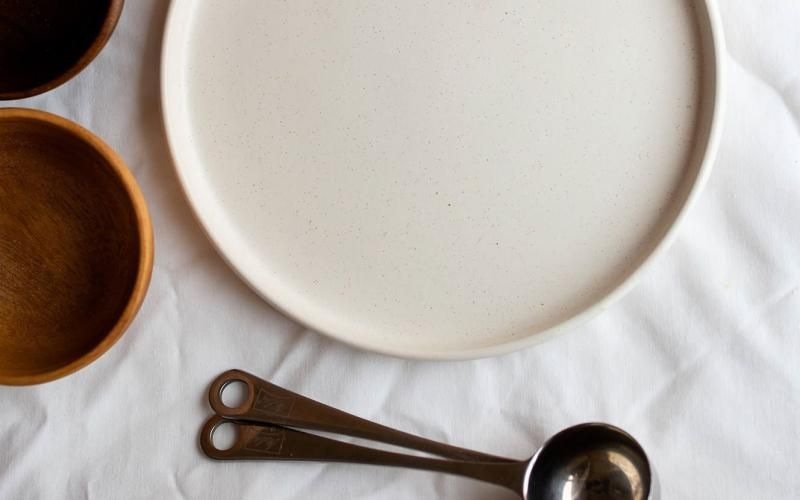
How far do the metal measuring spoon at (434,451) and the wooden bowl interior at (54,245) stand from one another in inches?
5.2

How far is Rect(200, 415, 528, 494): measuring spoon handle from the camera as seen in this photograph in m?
0.63

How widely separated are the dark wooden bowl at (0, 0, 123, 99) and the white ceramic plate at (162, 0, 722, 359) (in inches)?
3.5

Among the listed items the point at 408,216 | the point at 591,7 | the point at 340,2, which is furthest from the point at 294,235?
the point at 591,7

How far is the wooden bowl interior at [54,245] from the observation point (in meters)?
0.67

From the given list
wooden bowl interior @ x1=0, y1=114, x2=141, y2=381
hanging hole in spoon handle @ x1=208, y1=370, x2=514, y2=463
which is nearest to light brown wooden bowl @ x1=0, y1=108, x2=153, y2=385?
wooden bowl interior @ x1=0, y1=114, x2=141, y2=381

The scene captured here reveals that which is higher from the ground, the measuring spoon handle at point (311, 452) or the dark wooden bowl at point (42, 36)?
the dark wooden bowl at point (42, 36)

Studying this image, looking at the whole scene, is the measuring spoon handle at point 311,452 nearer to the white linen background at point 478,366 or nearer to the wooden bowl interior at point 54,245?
the white linen background at point 478,366

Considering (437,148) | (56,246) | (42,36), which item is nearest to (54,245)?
(56,246)

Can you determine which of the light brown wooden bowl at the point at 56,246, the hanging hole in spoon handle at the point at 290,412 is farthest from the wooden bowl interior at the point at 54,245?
the hanging hole in spoon handle at the point at 290,412

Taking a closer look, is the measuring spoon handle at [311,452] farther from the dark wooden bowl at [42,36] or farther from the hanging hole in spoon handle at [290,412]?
the dark wooden bowl at [42,36]

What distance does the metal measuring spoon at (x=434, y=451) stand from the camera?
2.06 feet

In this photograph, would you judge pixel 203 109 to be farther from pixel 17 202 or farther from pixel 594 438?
pixel 594 438

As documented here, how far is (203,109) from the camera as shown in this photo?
669 millimetres

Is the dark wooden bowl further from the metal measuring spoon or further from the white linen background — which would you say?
the metal measuring spoon
